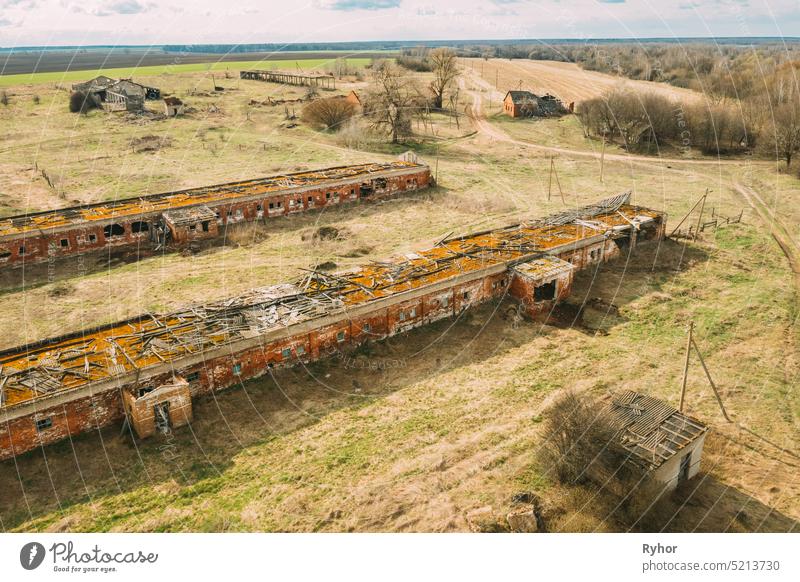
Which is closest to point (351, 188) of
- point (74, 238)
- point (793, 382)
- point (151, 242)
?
point (151, 242)

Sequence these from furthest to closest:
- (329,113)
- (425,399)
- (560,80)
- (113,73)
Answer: (113,73)
(560,80)
(329,113)
(425,399)

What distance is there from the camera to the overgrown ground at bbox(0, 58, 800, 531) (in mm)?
17500

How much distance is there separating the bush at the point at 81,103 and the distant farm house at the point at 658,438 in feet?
244

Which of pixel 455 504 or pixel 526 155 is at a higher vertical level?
pixel 526 155

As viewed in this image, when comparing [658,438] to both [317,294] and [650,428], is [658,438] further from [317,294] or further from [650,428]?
[317,294]

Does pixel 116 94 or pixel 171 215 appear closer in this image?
pixel 171 215

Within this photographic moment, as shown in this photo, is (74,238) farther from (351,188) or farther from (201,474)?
(201,474)

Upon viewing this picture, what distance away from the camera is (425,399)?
22.7 m

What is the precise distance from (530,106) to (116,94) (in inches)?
2097

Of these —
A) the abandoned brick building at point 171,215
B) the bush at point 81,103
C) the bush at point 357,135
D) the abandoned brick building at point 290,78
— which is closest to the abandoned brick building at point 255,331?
the abandoned brick building at point 171,215

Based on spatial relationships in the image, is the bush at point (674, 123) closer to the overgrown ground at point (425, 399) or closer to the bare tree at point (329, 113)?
the overgrown ground at point (425, 399)

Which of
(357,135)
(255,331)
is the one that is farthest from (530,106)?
(255,331)

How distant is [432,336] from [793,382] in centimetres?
1519

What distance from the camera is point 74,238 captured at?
1387 inches
